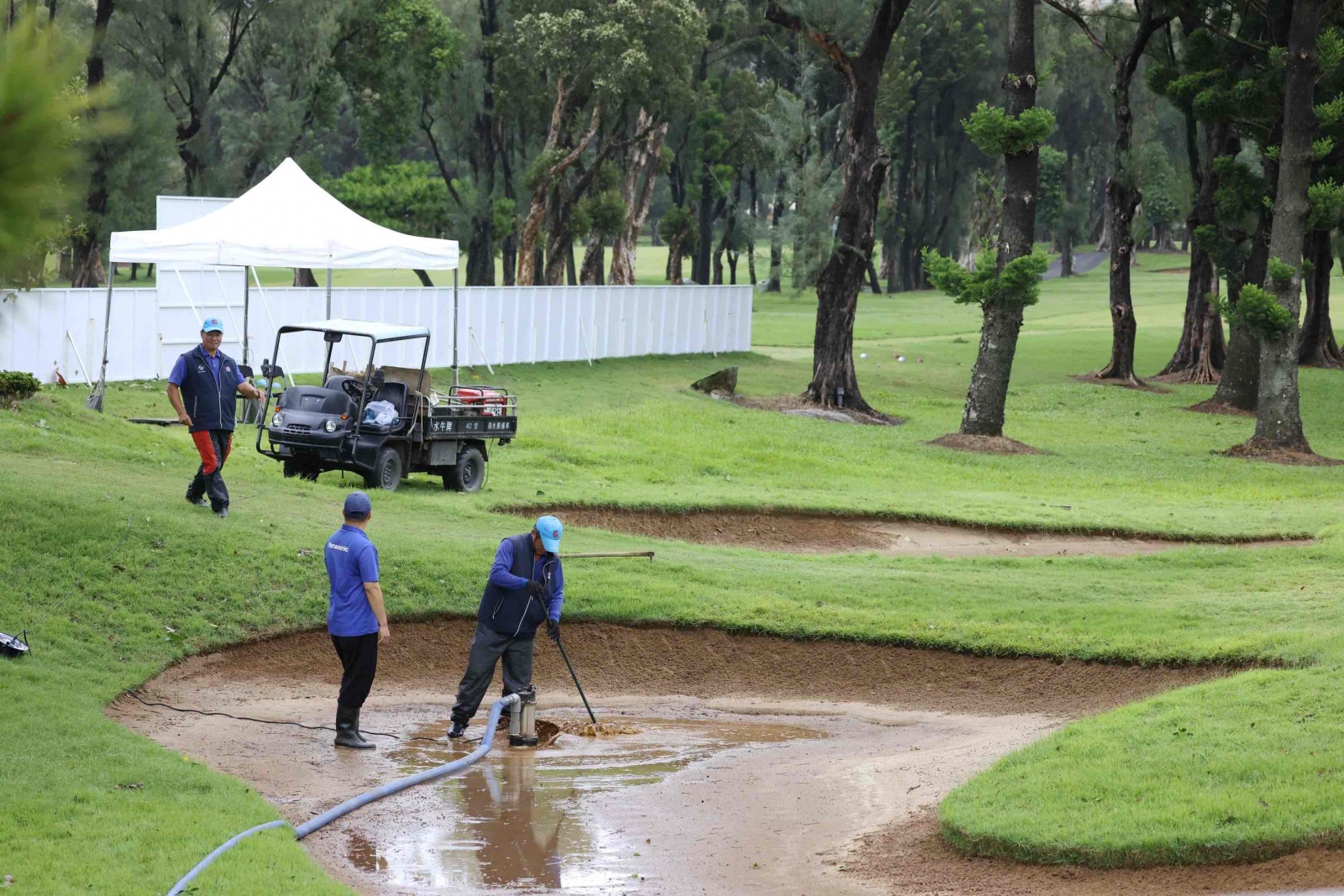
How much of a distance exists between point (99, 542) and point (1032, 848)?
1019 cm

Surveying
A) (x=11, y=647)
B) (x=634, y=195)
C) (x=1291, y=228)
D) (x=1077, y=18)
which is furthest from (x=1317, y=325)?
(x=11, y=647)

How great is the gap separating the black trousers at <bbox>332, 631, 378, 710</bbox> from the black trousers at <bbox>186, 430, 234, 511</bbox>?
16.8 ft

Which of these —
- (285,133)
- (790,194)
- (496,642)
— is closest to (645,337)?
(790,194)

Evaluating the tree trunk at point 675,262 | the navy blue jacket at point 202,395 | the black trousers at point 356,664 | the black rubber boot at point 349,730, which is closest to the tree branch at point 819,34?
the navy blue jacket at point 202,395

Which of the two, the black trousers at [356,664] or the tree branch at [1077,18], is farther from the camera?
the tree branch at [1077,18]

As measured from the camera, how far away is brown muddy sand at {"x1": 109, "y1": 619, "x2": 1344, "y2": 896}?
29.9 feet

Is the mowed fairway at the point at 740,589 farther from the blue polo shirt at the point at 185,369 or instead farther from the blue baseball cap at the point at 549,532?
the blue baseball cap at the point at 549,532

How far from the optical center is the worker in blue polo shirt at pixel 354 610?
11312 mm

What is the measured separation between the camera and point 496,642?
1238 cm

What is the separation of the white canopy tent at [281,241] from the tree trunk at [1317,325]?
3753 centimetres

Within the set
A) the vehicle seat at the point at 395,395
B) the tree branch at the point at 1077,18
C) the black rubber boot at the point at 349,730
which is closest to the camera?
the black rubber boot at the point at 349,730

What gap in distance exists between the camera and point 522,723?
12.3 metres

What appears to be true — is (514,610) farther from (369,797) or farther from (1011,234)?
(1011,234)

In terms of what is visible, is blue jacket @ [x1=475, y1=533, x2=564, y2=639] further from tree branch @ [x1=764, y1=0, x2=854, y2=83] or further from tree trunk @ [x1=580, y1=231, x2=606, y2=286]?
tree trunk @ [x1=580, y1=231, x2=606, y2=286]
